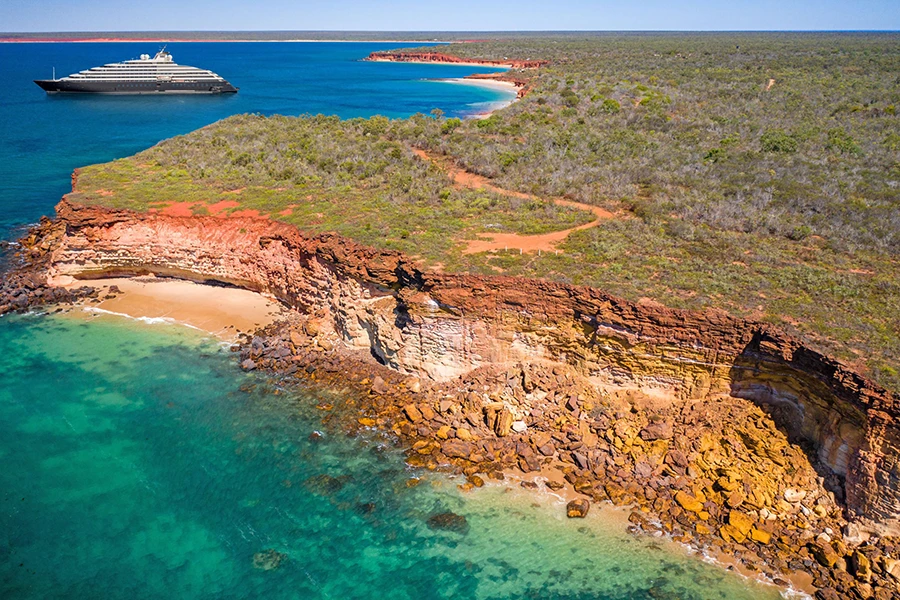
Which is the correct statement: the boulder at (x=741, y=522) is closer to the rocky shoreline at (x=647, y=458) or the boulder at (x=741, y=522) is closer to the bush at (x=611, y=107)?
the rocky shoreline at (x=647, y=458)

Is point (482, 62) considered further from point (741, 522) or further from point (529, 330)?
point (741, 522)

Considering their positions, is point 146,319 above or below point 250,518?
above

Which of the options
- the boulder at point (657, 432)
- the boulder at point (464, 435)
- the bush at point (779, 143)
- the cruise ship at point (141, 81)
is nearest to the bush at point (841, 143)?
the bush at point (779, 143)

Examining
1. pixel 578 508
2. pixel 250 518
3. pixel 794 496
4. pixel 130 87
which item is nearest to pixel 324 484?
pixel 250 518

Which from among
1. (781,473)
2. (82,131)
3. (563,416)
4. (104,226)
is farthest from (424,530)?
(82,131)

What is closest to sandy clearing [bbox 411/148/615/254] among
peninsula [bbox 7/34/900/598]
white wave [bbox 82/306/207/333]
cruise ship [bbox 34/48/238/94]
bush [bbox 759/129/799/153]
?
peninsula [bbox 7/34/900/598]

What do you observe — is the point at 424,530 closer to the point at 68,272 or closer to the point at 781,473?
the point at 781,473
